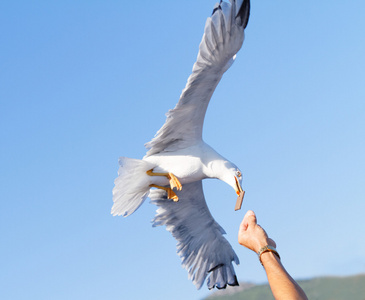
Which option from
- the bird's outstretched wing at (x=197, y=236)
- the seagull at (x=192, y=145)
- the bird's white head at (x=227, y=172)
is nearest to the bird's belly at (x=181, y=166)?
the seagull at (x=192, y=145)

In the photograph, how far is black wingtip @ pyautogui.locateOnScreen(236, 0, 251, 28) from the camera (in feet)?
12.9

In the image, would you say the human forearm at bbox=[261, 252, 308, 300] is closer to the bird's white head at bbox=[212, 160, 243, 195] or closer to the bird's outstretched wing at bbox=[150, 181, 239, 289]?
the bird's white head at bbox=[212, 160, 243, 195]

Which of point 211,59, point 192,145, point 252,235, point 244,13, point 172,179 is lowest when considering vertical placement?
point 252,235

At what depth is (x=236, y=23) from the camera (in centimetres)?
393

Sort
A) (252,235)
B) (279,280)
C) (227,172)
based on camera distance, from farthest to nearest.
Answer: (227,172)
(252,235)
(279,280)

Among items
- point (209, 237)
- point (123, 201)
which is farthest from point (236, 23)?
point (209, 237)

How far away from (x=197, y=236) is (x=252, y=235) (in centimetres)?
343

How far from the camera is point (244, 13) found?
3.95 metres

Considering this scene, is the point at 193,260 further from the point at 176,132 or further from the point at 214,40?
the point at 214,40

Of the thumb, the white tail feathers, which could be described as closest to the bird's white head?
the white tail feathers

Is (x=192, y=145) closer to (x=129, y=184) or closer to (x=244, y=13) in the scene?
(x=129, y=184)

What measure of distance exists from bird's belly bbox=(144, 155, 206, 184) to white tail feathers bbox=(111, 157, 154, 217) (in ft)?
0.22

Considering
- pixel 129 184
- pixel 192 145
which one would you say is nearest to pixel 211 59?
pixel 192 145

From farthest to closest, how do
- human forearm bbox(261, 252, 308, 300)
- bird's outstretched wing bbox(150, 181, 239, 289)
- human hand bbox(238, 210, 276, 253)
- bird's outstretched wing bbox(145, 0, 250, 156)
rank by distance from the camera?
bird's outstretched wing bbox(150, 181, 239, 289) < bird's outstretched wing bbox(145, 0, 250, 156) < human hand bbox(238, 210, 276, 253) < human forearm bbox(261, 252, 308, 300)
